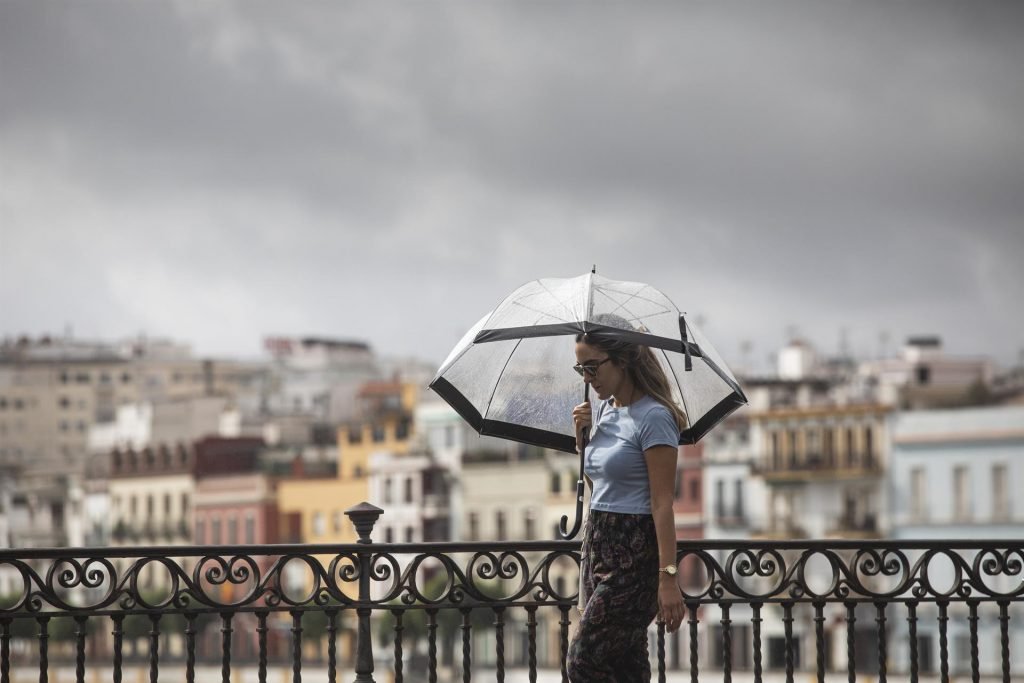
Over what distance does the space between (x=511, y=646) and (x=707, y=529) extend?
7.77 m

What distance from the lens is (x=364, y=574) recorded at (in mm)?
7891

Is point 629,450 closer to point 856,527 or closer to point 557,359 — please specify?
point 557,359

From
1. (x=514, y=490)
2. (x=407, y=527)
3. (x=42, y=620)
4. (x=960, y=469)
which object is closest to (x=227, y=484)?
(x=407, y=527)

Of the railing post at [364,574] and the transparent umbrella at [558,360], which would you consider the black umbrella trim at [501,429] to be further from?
the railing post at [364,574]

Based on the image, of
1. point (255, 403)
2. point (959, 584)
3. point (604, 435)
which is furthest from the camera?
point (255, 403)

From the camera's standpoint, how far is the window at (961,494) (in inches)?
2435

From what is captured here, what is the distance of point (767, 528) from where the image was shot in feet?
221

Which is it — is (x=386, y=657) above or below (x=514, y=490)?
below

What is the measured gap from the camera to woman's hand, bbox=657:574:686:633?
629cm

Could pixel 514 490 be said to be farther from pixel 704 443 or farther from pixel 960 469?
pixel 960 469

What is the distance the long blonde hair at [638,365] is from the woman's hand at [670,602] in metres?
0.51

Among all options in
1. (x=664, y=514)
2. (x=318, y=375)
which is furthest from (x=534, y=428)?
(x=318, y=375)

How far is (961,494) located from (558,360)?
56.5m

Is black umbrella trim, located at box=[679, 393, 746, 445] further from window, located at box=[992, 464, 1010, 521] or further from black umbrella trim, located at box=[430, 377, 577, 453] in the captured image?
window, located at box=[992, 464, 1010, 521]
